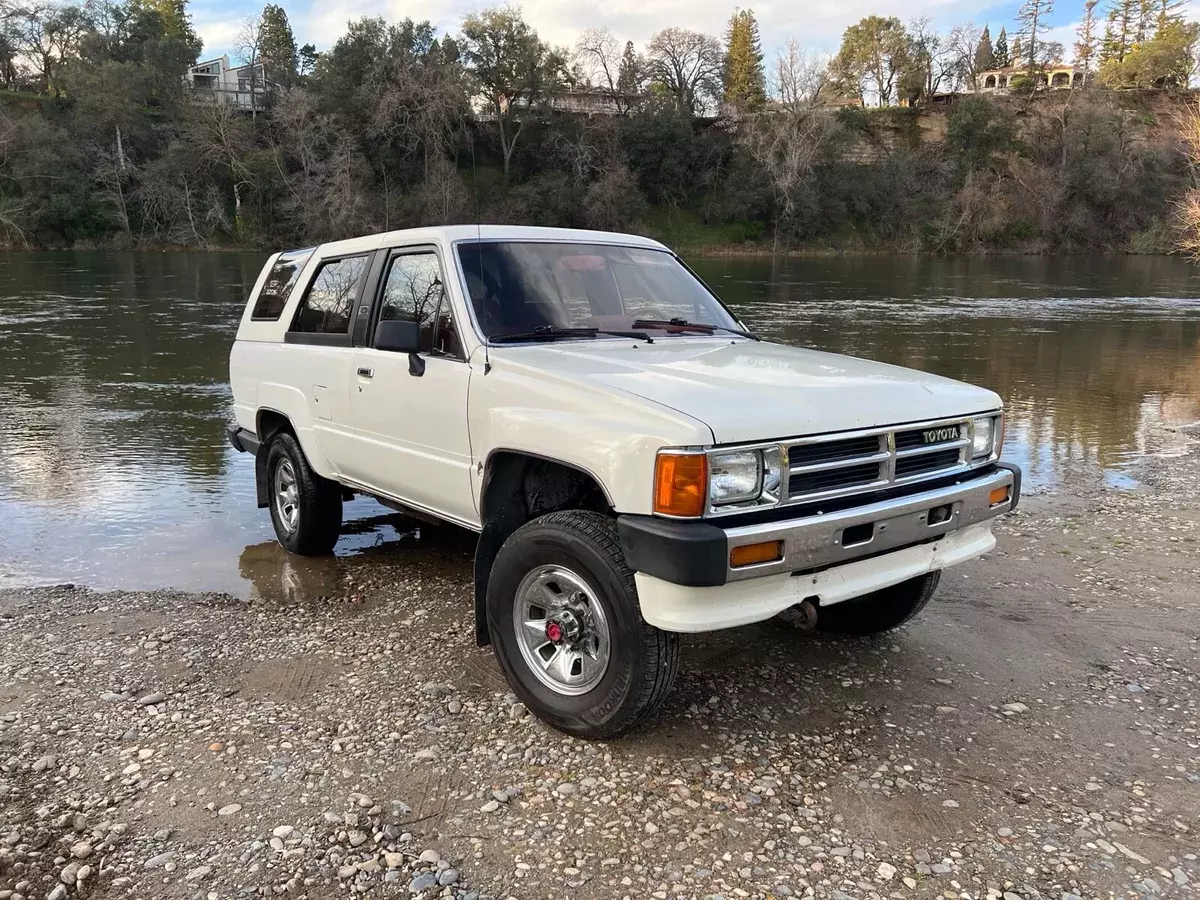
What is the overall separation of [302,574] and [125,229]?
58.1m

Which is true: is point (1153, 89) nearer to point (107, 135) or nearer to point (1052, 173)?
point (1052, 173)

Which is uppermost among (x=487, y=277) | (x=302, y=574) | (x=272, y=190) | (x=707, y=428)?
(x=272, y=190)

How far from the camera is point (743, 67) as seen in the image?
87875mm

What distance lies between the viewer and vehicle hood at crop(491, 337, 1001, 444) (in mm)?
3244

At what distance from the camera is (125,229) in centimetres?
5534

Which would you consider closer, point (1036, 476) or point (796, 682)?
point (796, 682)

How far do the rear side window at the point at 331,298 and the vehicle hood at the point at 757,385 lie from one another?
1548mm

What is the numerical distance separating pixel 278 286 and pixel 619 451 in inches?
149

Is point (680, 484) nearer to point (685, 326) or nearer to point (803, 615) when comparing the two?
point (803, 615)

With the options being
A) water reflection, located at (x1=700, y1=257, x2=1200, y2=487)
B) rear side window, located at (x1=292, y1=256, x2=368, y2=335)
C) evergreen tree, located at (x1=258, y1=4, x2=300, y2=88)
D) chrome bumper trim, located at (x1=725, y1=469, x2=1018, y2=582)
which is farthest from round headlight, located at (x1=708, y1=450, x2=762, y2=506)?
evergreen tree, located at (x1=258, y1=4, x2=300, y2=88)

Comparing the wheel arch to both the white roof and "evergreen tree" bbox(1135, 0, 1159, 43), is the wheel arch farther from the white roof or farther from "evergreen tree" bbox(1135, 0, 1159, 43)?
"evergreen tree" bbox(1135, 0, 1159, 43)

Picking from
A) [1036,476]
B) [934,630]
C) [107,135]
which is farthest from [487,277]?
[107,135]

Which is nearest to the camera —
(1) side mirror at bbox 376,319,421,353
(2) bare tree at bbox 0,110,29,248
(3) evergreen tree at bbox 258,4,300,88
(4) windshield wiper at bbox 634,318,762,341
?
(1) side mirror at bbox 376,319,421,353

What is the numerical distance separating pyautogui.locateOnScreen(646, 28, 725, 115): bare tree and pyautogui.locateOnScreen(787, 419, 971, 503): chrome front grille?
7944cm
